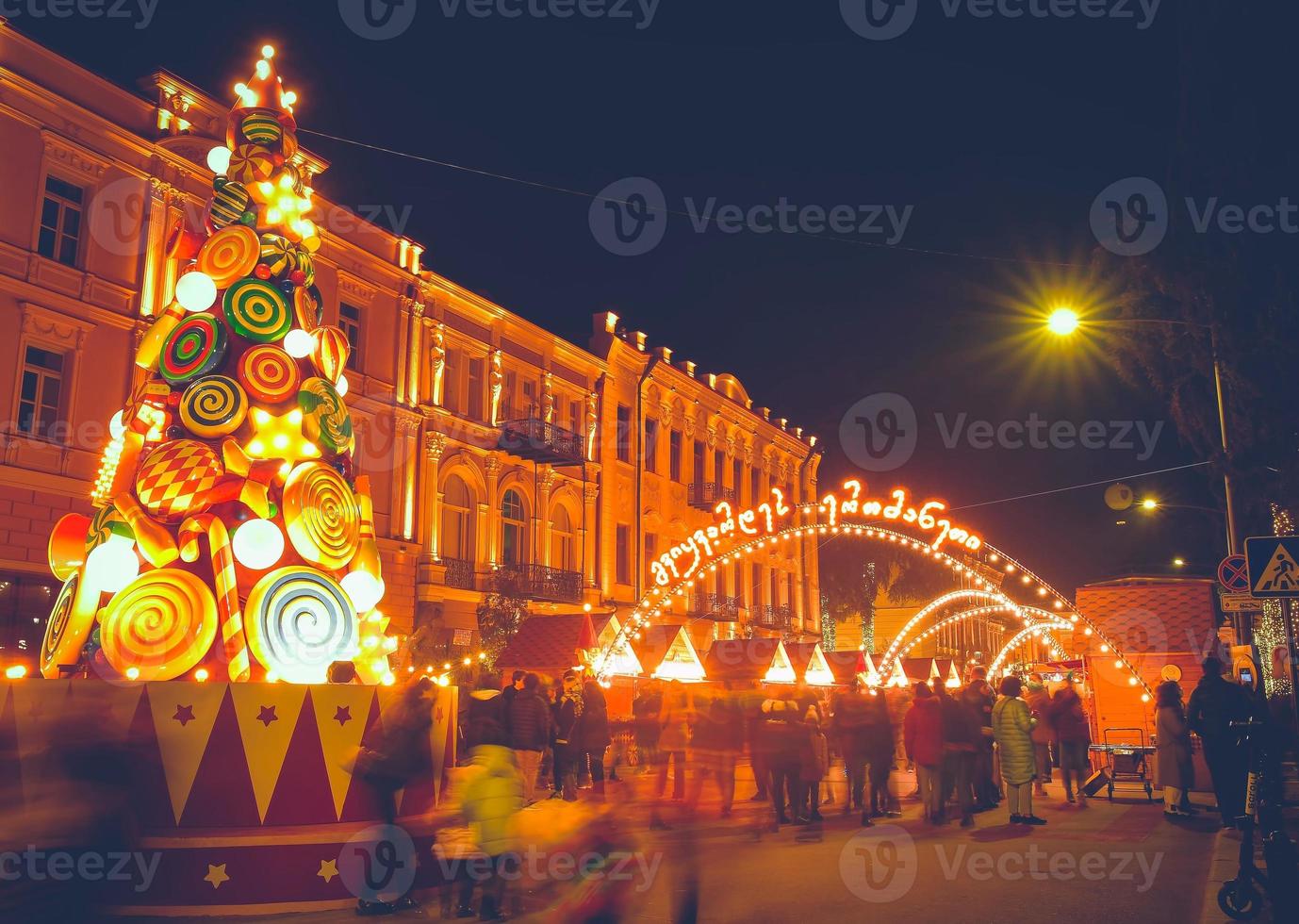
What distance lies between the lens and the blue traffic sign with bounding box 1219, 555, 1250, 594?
14711 millimetres

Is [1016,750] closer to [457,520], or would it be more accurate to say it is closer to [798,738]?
[798,738]

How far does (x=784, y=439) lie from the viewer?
5322cm

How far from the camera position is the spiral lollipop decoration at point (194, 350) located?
9.70 metres

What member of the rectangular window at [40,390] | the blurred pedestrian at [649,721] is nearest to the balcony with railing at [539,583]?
the blurred pedestrian at [649,721]

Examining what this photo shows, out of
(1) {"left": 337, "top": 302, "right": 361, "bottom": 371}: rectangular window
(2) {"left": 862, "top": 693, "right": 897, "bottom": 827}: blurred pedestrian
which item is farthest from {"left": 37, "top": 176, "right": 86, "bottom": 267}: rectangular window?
(2) {"left": 862, "top": 693, "right": 897, "bottom": 827}: blurred pedestrian

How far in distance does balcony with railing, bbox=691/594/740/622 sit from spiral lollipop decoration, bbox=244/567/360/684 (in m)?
32.1

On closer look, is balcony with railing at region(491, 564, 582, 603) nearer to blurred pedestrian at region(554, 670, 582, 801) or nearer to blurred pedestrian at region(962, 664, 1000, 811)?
blurred pedestrian at region(554, 670, 582, 801)

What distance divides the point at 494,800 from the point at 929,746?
318 inches

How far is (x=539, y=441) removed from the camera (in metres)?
32.6

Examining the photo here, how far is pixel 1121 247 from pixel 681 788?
12.3 m

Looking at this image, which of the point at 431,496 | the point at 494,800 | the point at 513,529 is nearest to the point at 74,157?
the point at 431,496

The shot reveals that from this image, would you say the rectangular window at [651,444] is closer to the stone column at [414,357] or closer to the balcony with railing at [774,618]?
the balcony with railing at [774,618]

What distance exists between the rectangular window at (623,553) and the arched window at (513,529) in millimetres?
5030

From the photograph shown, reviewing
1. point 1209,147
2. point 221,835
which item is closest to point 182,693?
point 221,835
